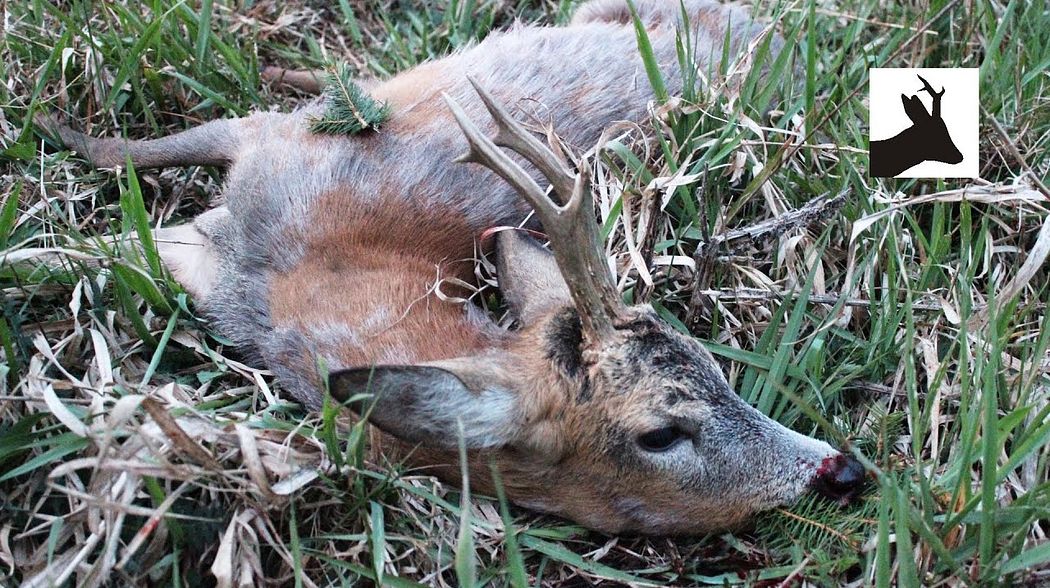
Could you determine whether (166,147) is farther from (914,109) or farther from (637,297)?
(914,109)

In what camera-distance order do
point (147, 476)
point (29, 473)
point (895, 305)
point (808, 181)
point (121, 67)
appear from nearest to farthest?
point (147, 476)
point (29, 473)
point (895, 305)
point (808, 181)
point (121, 67)

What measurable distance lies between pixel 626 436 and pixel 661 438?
4.2 inches

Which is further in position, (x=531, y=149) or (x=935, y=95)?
(x=935, y=95)

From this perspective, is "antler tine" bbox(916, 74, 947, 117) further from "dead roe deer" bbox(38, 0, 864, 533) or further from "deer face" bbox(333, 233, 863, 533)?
"deer face" bbox(333, 233, 863, 533)

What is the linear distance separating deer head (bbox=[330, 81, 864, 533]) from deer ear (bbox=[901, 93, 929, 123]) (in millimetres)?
1796

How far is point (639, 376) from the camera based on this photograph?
10.2 feet

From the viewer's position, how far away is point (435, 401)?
2924 mm

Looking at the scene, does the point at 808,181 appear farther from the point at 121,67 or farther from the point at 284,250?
the point at 121,67

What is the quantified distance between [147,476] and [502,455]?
1.00 meters

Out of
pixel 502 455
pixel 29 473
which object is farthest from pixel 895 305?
pixel 29 473

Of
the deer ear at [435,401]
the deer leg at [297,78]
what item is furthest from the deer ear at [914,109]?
the deer leg at [297,78]

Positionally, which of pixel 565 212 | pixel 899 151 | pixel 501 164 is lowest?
pixel 899 151

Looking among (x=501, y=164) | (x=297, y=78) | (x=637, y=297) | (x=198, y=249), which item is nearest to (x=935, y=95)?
(x=637, y=297)

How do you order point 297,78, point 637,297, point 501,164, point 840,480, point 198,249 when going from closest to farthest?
1. point 501,164
2. point 840,480
3. point 637,297
4. point 198,249
5. point 297,78
